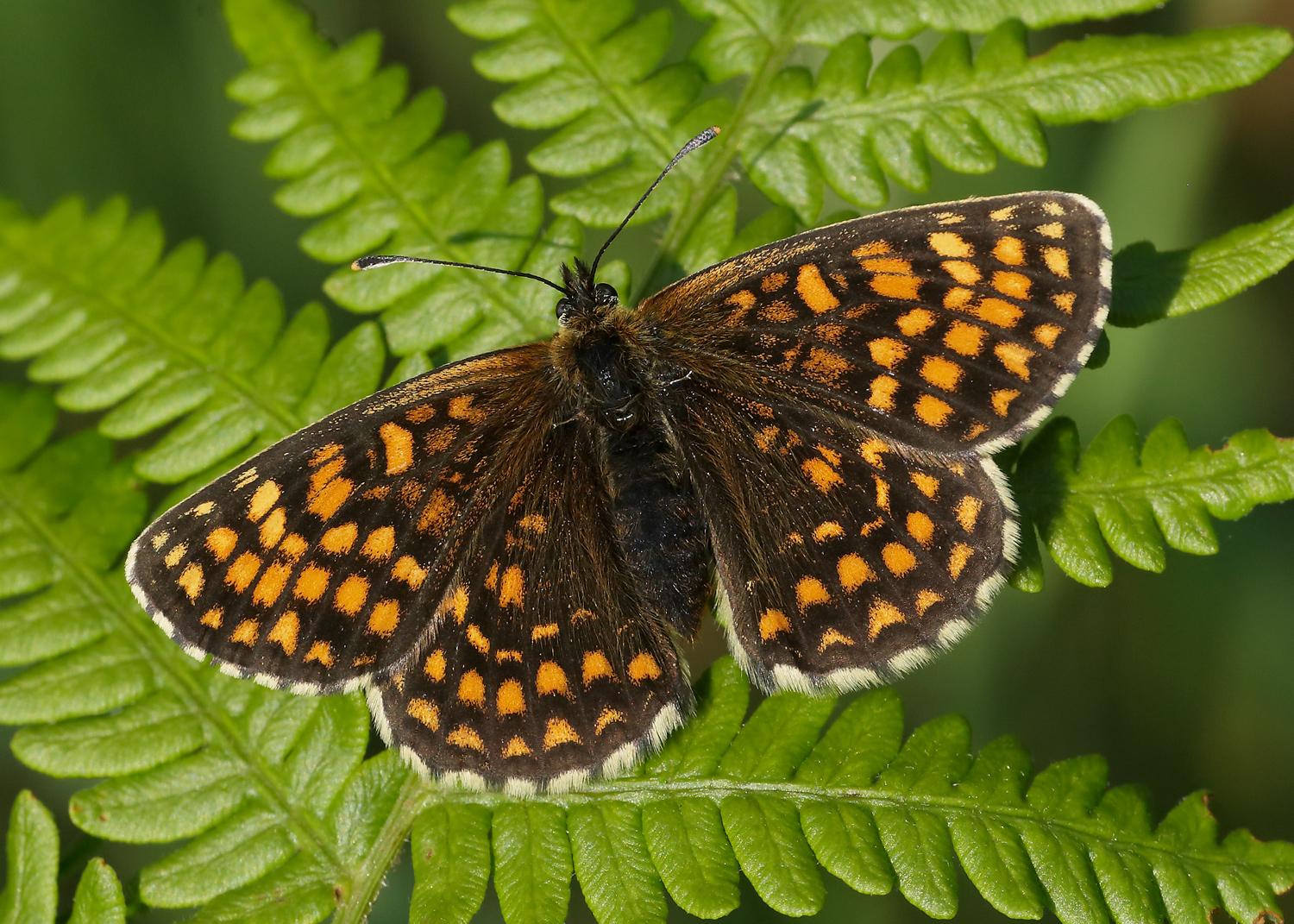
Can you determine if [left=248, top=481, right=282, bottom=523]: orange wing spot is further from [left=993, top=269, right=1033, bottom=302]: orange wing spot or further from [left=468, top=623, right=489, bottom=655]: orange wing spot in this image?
[left=993, top=269, right=1033, bottom=302]: orange wing spot

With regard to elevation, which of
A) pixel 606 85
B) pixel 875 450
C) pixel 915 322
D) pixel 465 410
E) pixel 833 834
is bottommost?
pixel 833 834

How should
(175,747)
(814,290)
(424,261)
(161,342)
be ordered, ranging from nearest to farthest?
(814,290), (175,747), (424,261), (161,342)

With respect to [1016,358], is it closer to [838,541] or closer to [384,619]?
[838,541]

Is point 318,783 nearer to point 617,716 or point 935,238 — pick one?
point 617,716

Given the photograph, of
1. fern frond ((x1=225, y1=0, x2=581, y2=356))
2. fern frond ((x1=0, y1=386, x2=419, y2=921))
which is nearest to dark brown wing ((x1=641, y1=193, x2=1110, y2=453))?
fern frond ((x1=225, y1=0, x2=581, y2=356))

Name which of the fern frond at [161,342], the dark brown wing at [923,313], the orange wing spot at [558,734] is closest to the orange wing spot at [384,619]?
the orange wing spot at [558,734]

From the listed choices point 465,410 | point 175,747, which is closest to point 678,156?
point 465,410

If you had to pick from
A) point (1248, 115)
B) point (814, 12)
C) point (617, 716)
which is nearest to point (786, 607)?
point (617, 716)

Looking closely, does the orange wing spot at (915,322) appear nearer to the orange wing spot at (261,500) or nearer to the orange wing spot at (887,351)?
the orange wing spot at (887,351)
